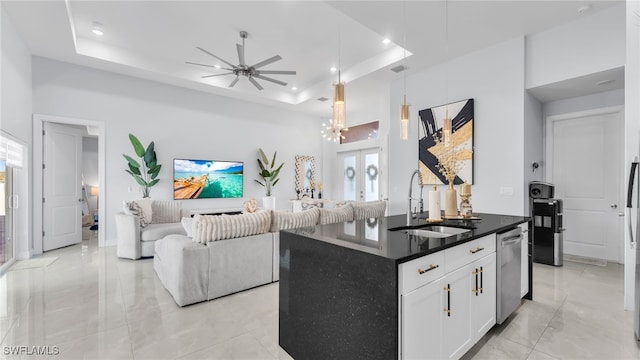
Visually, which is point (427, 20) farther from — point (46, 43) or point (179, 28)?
point (46, 43)

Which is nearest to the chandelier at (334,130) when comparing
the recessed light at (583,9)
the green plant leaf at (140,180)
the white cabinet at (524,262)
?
the white cabinet at (524,262)

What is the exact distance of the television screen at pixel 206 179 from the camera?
251 inches

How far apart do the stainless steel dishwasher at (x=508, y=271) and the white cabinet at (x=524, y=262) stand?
192 millimetres

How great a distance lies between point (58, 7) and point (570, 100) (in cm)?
Result: 732

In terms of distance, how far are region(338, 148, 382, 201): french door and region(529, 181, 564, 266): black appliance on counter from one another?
11.7ft

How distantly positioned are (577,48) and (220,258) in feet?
16.9

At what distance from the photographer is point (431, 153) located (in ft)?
16.8

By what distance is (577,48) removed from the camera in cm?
379

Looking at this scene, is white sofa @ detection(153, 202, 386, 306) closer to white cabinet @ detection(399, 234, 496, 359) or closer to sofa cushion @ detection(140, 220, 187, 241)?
sofa cushion @ detection(140, 220, 187, 241)

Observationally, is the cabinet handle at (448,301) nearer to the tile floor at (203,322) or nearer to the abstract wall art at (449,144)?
the tile floor at (203,322)

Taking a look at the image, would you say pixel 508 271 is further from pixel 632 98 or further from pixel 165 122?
pixel 165 122

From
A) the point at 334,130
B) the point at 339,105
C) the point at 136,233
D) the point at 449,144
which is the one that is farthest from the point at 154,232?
the point at 449,144

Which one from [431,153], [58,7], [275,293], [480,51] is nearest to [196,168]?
[58,7]

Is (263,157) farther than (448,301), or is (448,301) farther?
(263,157)
